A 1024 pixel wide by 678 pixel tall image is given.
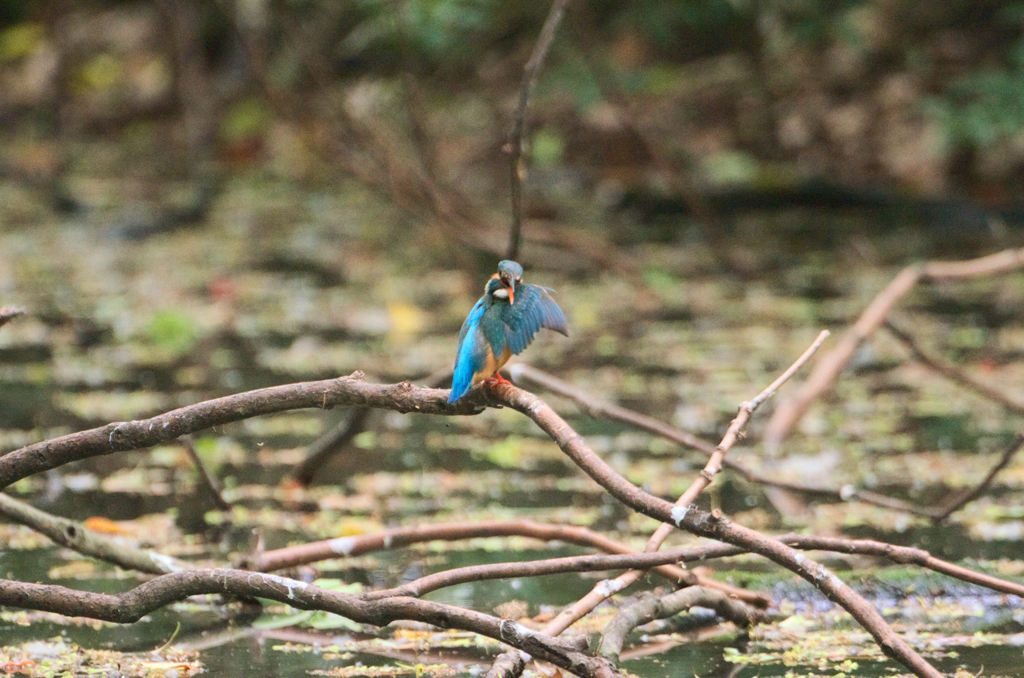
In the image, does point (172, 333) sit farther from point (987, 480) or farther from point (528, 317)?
point (987, 480)

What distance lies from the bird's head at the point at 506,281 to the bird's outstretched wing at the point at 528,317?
1.0 inches

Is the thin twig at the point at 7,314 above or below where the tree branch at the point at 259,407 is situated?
above

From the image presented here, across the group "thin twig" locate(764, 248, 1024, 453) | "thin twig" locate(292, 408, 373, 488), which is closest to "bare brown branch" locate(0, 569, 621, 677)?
"thin twig" locate(292, 408, 373, 488)

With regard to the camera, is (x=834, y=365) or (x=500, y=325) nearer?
(x=500, y=325)

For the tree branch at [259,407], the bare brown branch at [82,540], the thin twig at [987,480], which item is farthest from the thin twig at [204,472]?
the thin twig at [987,480]

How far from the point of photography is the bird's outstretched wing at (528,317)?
2211 mm

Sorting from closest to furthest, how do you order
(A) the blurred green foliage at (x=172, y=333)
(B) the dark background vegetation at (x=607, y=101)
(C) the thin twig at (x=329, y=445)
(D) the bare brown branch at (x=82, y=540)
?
1. (D) the bare brown branch at (x=82, y=540)
2. (C) the thin twig at (x=329, y=445)
3. (A) the blurred green foliage at (x=172, y=333)
4. (B) the dark background vegetation at (x=607, y=101)

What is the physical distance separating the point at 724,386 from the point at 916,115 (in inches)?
215

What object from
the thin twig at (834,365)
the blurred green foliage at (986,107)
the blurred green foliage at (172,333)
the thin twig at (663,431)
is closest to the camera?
the thin twig at (663,431)

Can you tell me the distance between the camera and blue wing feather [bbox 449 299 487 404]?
2.10 m

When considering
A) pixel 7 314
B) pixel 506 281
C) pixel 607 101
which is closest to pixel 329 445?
pixel 7 314

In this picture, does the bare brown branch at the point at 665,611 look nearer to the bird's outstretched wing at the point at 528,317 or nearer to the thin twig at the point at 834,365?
the bird's outstretched wing at the point at 528,317

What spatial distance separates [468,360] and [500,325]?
11 centimetres

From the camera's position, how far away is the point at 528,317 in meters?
2.25
